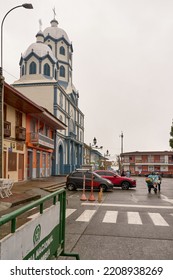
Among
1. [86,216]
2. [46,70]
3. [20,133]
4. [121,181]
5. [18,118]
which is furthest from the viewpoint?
[46,70]

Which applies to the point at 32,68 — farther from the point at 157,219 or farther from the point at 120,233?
the point at 120,233

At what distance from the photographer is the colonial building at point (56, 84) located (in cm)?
4044

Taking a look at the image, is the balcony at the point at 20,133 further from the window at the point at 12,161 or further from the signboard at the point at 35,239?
the signboard at the point at 35,239

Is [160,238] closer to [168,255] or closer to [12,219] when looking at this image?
[168,255]

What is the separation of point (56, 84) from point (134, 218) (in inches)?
1276

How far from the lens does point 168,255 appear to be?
592cm

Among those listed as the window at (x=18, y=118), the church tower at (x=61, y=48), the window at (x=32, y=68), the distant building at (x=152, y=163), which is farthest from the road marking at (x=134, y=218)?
the distant building at (x=152, y=163)

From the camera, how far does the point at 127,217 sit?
10.6 metres

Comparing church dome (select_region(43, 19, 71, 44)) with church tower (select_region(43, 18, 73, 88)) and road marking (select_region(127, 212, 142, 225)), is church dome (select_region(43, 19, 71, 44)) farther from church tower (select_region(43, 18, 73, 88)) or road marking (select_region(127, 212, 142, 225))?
road marking (select_region(127, 212, 142, 225))

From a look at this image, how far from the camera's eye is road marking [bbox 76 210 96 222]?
9.93m

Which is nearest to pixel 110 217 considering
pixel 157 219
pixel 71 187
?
pixel 157 219

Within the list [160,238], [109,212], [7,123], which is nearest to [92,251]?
[160,238]

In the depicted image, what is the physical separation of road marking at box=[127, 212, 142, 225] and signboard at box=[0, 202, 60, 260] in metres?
5.35
